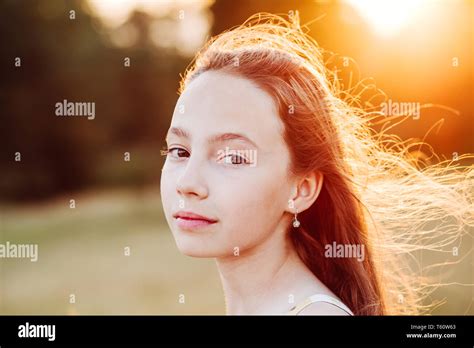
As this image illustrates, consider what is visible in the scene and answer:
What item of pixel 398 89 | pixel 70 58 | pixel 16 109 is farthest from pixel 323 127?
pixel 70 58

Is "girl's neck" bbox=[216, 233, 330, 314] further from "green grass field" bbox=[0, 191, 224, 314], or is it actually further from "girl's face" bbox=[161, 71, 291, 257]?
"green grass field" bbox=[0, 191, 224, 314]

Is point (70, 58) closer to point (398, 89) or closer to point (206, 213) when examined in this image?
point (398, 89)

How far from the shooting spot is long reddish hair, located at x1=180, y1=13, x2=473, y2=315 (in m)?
2.20

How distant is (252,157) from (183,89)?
0.40 meters

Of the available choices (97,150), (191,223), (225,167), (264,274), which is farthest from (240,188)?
(97,150)

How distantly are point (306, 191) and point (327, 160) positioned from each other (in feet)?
0.41

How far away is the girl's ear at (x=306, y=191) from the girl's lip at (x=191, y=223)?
0.91 ft

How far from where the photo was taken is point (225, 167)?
2.12 meters

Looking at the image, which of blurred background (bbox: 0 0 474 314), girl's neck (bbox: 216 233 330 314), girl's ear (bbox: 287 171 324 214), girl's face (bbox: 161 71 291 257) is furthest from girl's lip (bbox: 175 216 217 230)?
blurred background (bbox: 0 0 474 314)

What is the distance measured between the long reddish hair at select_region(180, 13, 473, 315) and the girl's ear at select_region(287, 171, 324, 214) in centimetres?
3

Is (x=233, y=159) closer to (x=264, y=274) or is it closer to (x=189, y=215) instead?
(x=189, y=215)

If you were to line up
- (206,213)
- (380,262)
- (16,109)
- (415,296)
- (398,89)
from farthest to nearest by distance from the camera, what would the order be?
(16,109) → (398,89) → (415,296) → (380,262) → (206,213)

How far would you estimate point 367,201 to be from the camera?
247cm

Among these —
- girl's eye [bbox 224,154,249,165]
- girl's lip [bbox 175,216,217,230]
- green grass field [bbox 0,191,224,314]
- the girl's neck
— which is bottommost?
the girl's neck
